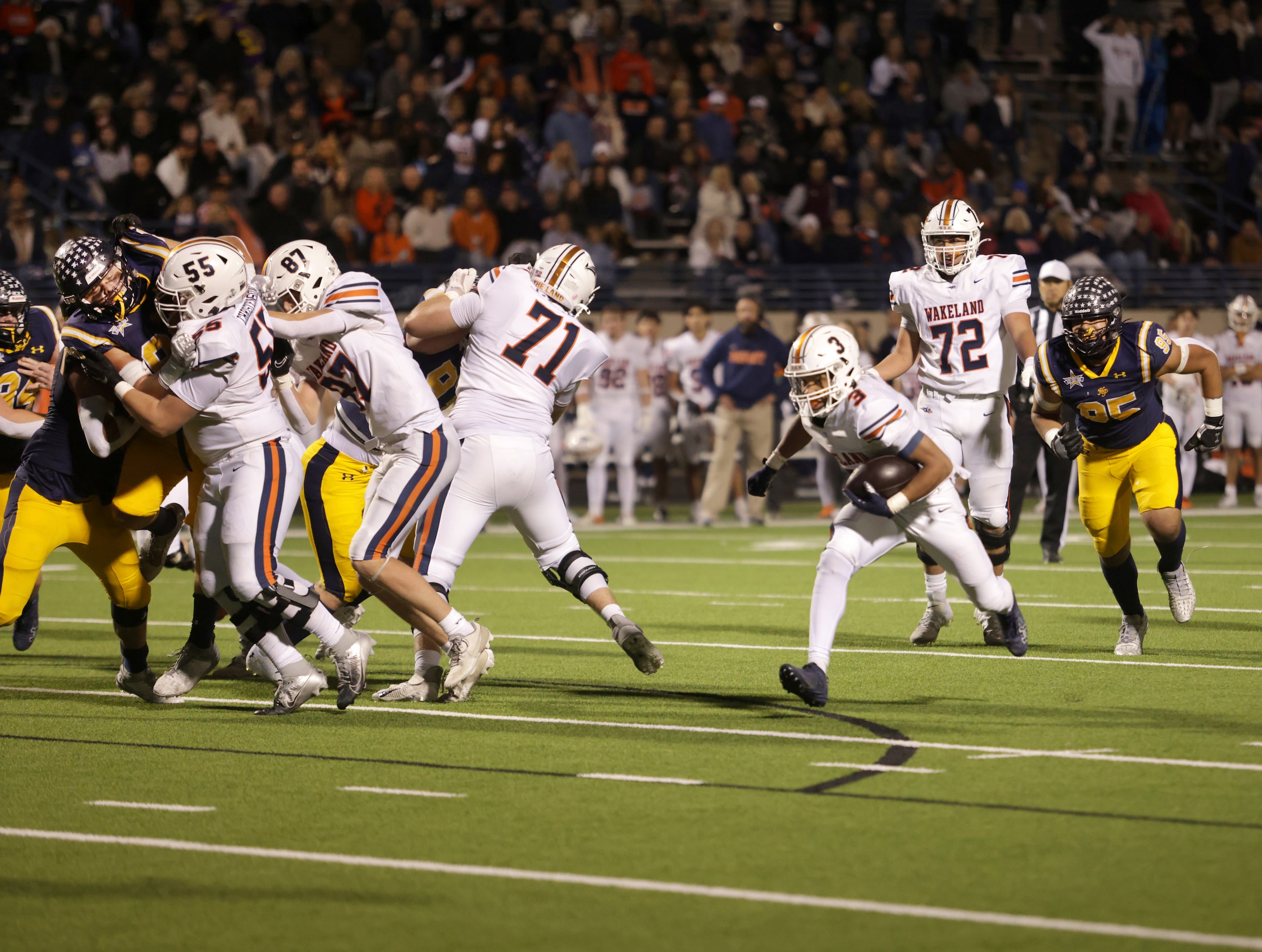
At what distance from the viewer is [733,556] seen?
13.5 m

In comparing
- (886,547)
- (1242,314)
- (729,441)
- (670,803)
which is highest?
(1242,314)

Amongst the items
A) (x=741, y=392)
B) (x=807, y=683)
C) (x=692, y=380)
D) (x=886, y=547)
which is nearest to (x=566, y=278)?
(x=886, y=547)

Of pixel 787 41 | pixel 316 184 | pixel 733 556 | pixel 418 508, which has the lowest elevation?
pixel 733 556

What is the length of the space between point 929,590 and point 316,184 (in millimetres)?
11022

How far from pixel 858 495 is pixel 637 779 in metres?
1.70

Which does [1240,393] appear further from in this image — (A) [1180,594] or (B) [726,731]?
(B) [726,731]

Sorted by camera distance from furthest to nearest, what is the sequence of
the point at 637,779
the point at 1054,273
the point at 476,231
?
the point at 476,231 → the point at 1054,273 → the point at 637,779

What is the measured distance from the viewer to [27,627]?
8930mm

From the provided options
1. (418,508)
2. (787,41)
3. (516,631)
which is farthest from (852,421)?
(787,41)

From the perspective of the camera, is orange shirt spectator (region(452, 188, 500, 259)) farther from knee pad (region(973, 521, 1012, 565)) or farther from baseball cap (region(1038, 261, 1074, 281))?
knee pad (region(973, 521, 1012, 565))

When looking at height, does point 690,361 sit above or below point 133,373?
below

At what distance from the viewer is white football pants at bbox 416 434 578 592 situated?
22.6 ft

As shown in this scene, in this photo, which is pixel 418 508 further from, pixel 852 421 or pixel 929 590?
pixel 929 590

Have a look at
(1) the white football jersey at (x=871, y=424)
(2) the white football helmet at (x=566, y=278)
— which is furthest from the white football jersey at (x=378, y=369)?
(1) the white football jersey at (x=871, y=424)
